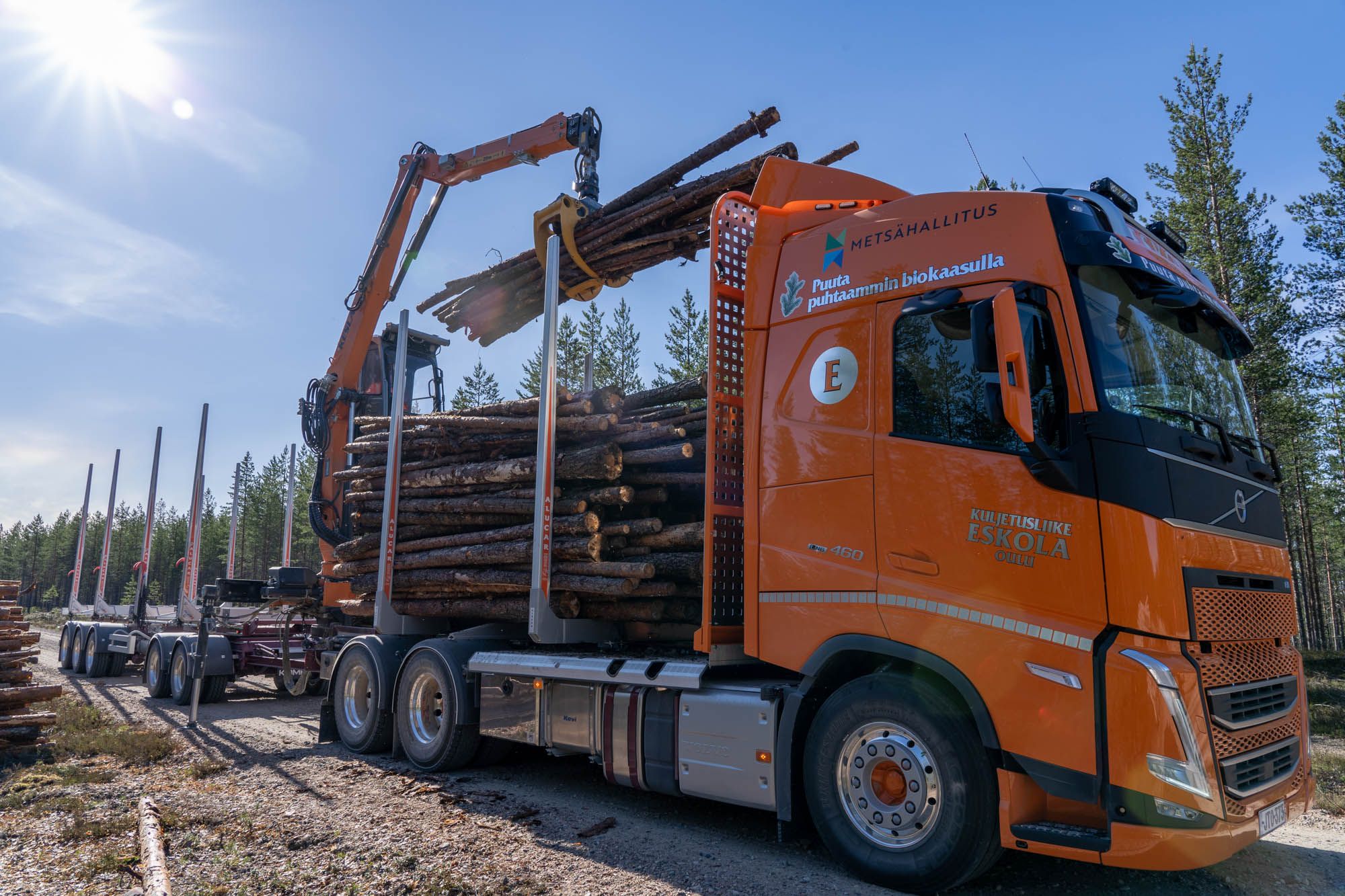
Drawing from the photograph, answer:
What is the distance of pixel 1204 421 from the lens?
4391mm

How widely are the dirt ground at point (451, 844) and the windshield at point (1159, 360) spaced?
2.56 m

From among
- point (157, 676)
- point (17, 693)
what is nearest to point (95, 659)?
point (157, 676)

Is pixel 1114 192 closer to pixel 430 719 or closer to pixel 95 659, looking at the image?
pixel 430 719

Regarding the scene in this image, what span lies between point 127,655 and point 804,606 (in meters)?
16.0

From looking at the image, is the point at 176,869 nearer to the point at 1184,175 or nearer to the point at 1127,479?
the point at 1127,479

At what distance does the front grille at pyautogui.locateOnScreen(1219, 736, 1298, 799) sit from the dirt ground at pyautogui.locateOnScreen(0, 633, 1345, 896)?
0.77 m

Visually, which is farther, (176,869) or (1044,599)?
(176,869)

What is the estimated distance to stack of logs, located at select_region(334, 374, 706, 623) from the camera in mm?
6953

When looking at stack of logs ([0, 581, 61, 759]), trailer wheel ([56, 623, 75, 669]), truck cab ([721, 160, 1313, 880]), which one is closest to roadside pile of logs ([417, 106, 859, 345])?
truck cab ([721, 160, 1313, 880])

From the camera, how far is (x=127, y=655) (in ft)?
52.9

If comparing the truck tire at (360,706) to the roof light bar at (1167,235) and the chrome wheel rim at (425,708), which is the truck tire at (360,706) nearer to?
the chrome wheel rim at (425,708)

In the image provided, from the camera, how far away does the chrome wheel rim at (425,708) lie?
7.74m

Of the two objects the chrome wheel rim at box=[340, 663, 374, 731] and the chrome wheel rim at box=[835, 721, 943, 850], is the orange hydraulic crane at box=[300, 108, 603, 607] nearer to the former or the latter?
the chrome wheel rim at box=[340, 663, 374, 731]

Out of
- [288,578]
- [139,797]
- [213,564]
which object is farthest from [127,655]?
[213,564]
